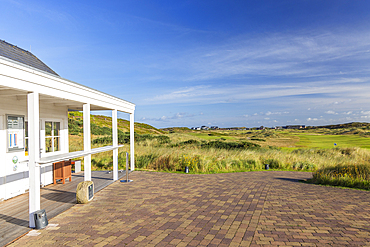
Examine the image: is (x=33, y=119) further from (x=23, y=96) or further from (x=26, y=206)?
(x=26, y=206)

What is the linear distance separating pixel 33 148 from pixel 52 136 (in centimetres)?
424

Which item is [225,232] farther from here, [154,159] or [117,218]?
[154,159]

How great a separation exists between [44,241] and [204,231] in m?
2.97

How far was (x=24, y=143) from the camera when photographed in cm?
733

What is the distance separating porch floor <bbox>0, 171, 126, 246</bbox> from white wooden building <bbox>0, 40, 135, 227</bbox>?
31 centimetres

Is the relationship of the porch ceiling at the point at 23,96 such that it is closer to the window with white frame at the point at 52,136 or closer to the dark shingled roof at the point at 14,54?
the dark shingled roof at the point at 14,54

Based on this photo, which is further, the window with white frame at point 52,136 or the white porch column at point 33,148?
the window with white frame at point 52,136

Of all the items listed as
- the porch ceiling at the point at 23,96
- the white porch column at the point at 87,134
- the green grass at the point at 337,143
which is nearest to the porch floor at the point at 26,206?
the white porch column at the point at 87,134

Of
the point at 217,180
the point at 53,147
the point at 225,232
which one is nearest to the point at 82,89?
the point at 53,147

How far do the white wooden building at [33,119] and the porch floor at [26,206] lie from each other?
0.31m

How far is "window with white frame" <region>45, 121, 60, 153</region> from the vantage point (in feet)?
28.2

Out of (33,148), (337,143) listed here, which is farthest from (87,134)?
(337,143)

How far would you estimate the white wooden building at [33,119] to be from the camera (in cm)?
482

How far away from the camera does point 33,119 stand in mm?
4836
